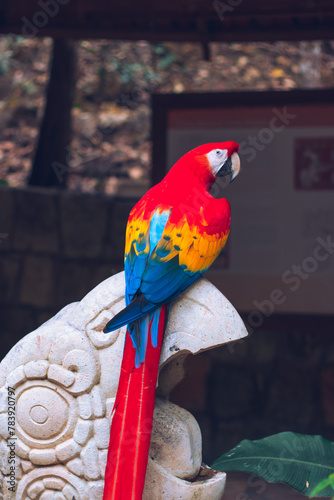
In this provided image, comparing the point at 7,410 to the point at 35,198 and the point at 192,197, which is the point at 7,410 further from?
the point at 35,198

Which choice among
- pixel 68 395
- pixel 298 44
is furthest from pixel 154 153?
pixel 298 44

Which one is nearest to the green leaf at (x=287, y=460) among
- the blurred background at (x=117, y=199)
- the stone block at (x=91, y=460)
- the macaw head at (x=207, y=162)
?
the stone block at (x=91, y=460)

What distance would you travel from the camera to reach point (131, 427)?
1.85 meters

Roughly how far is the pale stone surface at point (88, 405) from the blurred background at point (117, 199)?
1.54 m

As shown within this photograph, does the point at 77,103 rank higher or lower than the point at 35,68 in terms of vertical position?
lower

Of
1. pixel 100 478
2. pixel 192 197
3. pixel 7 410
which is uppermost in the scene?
pixel 192 197

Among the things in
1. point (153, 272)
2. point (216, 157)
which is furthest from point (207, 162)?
point (153, 272)

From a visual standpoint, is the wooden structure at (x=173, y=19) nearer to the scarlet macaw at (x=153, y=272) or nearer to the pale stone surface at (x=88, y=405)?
the scarlet macaw at (x=153, y=272)

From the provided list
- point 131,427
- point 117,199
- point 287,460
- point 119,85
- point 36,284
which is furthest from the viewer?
point 119,85

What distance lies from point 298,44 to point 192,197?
630 centimetres

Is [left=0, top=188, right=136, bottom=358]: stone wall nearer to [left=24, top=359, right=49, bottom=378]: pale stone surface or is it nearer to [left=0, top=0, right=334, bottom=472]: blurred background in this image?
[left=0, top=0, right=334, bottom=472]: blurred background

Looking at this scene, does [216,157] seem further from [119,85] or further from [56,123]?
[119,85]

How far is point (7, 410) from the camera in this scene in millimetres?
2086

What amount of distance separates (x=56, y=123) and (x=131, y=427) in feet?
11.8
